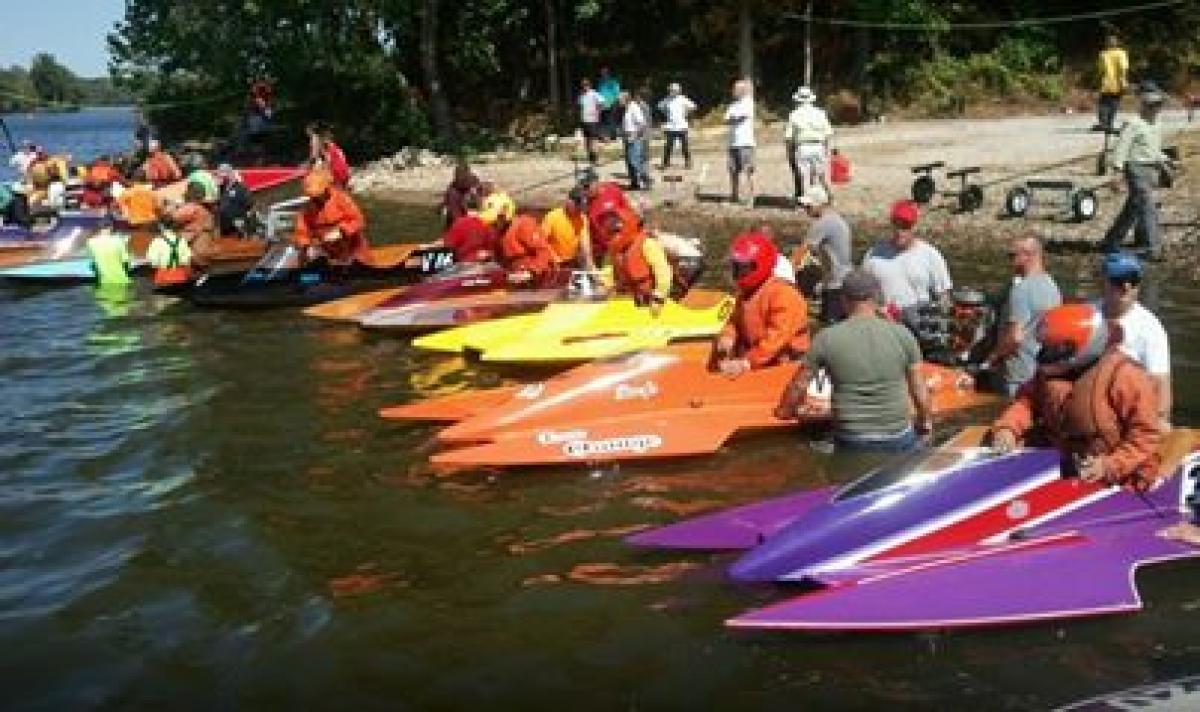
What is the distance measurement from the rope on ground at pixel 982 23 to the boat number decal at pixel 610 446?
23793mm

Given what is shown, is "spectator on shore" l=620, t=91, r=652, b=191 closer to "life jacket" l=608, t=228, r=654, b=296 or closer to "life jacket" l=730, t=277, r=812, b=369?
"life jacket" l=608, t=228, r=654, b=296

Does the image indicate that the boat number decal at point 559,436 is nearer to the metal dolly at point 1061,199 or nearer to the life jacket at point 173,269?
the life jacket at point 173,269

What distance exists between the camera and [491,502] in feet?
31.2

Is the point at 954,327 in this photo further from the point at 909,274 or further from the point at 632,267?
the point at 632,267

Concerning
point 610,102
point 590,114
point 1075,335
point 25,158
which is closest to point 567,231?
point 1075,335

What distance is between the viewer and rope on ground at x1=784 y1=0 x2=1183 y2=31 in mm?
31500

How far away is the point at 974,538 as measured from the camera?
24.2ft

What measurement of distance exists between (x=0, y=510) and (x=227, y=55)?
2932 centimetres

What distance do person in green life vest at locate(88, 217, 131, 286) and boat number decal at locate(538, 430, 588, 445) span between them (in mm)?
12214

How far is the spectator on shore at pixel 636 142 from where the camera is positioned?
1007 inches

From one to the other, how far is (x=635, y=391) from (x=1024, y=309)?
10.3 feet

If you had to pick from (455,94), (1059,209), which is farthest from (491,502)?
(455,94)

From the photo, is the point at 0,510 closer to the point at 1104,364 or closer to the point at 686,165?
the point at 1104,364

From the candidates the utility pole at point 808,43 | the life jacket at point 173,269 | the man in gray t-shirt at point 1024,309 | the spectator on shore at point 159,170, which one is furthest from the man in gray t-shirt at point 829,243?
the utility pole at point 808,43
